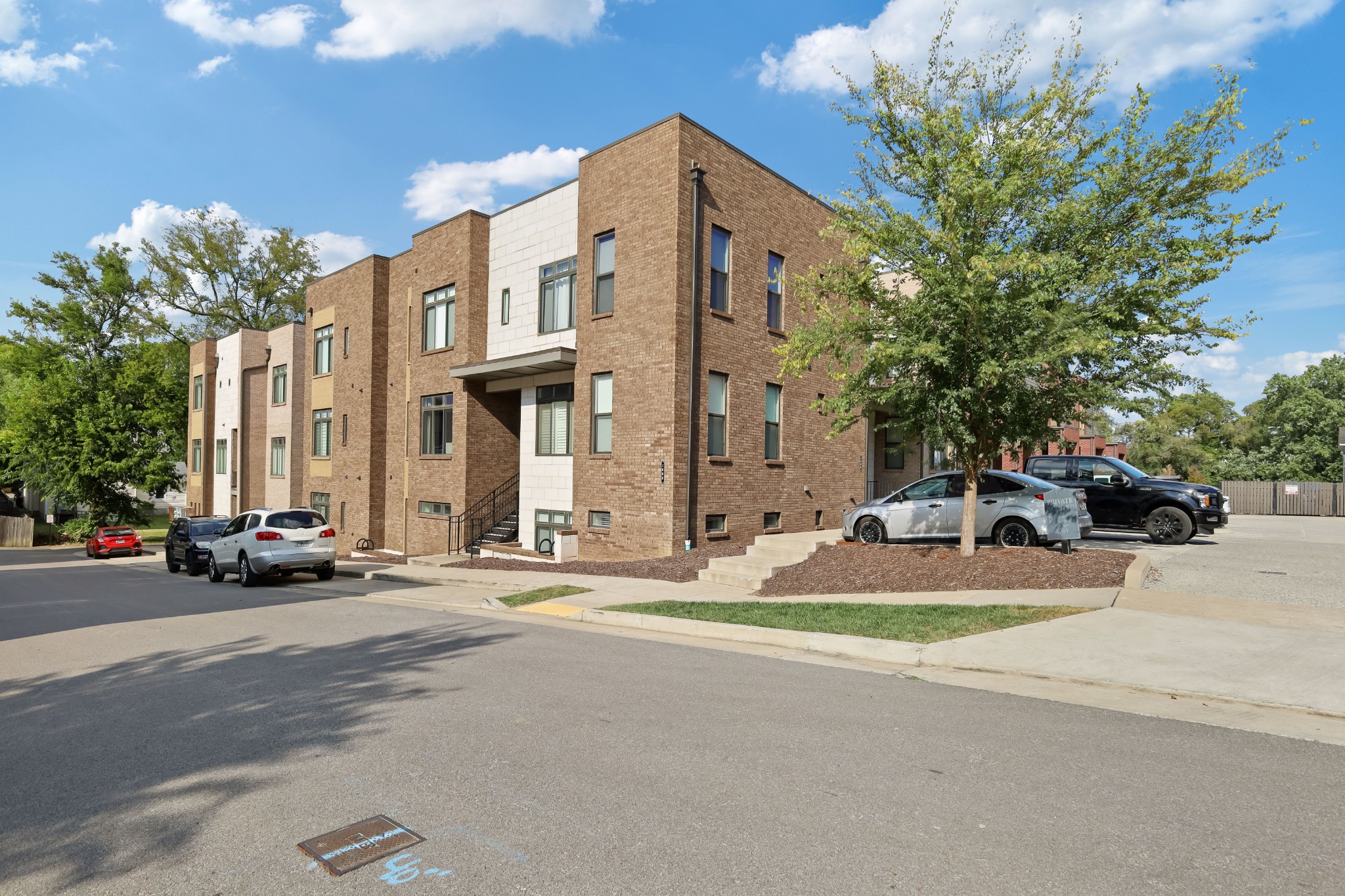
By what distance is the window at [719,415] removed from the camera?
17.9 meters

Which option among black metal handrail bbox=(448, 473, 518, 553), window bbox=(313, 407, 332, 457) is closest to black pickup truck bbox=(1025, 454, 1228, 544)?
black metal handrail bbox=(448, 473, 518, 553)

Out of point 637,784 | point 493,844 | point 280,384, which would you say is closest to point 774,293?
point 637,784

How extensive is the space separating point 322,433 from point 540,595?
19.9 m

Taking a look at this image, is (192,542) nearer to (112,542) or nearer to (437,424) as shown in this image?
(437,424)

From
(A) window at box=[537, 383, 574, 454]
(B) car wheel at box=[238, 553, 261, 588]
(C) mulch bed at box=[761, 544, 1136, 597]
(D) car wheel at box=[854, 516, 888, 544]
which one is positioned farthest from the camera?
(A) window at box=[537, 383, 574, 454]

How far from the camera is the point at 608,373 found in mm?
18141

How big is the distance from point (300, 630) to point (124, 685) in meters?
3.12

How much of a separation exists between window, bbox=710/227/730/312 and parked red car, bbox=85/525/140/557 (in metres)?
30.5

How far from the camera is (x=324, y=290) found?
29.1m

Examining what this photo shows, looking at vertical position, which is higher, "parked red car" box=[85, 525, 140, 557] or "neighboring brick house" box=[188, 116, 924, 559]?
"neighboring brick house" box=[188, 116, 924, 559]

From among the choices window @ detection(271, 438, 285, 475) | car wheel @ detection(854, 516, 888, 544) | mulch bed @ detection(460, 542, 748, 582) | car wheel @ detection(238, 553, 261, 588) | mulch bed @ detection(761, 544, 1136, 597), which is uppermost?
window @ detection(271, 438, 285, 475)

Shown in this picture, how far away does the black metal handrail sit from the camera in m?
21.8

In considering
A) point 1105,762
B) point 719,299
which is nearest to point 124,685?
point 1105,762

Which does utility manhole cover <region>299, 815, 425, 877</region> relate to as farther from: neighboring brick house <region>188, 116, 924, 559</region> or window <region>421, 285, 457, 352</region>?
window <region>421, 285, 457, 352</region>
